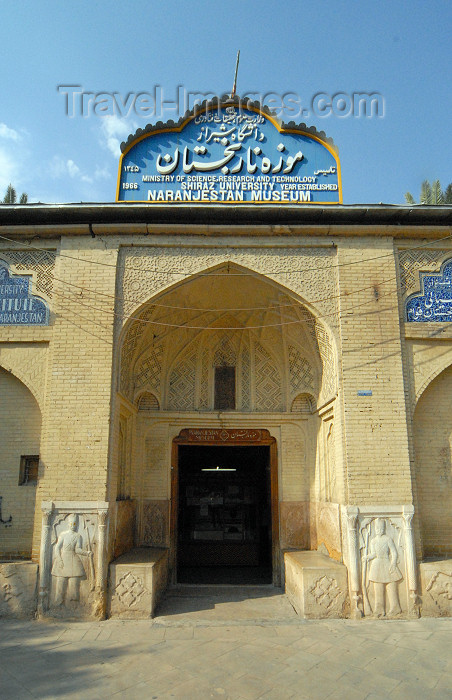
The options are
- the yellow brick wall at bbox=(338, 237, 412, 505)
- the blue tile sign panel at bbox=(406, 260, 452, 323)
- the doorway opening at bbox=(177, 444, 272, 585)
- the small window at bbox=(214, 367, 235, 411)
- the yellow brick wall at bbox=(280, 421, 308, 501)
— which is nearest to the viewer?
the yellow brick wall at bbox=(338, 237, 412, 505)

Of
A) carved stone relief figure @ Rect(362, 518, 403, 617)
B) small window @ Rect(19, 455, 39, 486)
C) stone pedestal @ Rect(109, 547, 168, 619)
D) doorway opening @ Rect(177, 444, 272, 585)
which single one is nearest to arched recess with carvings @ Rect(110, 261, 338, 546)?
small window @ Rect(19, 455, 39, 486)

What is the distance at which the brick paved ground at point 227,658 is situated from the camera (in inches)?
149

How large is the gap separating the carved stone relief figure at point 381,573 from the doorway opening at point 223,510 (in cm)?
362

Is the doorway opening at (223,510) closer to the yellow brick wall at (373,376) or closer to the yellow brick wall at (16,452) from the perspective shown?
the yellow brick wall at (16,452)

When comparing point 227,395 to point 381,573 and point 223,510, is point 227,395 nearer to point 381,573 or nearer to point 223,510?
point 381,573

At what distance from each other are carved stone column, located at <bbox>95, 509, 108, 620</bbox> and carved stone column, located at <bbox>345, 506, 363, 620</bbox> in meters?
2.70

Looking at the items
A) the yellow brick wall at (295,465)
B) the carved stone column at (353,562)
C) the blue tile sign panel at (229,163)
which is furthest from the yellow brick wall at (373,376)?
the yellow brick wall at (295,465)

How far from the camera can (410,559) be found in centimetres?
552

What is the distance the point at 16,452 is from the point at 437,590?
5.16 metres

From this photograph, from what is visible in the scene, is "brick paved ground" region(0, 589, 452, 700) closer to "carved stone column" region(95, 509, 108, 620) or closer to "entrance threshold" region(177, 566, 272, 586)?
"carved stone column" region(95, 509, 108, 620)

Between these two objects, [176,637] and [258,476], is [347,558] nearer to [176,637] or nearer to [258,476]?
[176,637]

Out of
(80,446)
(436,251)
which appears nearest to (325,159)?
(436,251)

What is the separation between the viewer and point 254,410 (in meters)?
7.67

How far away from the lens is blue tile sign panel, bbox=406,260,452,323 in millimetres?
6363
